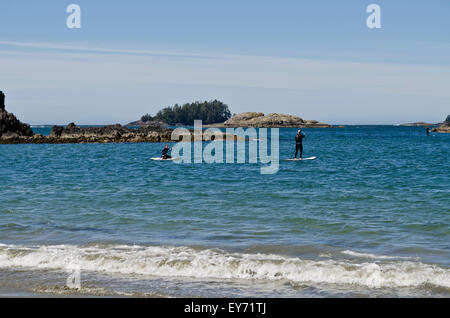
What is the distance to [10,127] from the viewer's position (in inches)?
3391

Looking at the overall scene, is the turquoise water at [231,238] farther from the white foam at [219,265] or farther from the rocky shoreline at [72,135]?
the rocky shoreline at [72,135]

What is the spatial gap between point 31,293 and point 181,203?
39.3 ft

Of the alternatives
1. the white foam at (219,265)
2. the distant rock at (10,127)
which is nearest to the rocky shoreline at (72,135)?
the distant rock at (10,127)

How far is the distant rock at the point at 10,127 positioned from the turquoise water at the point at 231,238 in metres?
60.3

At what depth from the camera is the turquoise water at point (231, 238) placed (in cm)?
1130

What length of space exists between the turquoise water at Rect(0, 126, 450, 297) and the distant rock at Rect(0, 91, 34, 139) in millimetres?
60316

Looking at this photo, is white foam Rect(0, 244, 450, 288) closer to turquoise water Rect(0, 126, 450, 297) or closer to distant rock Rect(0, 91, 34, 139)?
turquoise water Rect(0, 126, 450, 297)

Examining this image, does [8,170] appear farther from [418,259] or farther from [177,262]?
[418,259]

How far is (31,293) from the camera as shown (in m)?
10.5

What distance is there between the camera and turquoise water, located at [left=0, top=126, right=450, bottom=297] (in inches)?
445

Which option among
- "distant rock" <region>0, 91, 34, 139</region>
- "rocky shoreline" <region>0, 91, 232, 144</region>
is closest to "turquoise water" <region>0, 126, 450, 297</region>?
"rocky shoreline" <region>0, 91, 232, 144</region>

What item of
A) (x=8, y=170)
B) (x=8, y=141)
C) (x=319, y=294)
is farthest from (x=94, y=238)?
(x=8, y=141)
